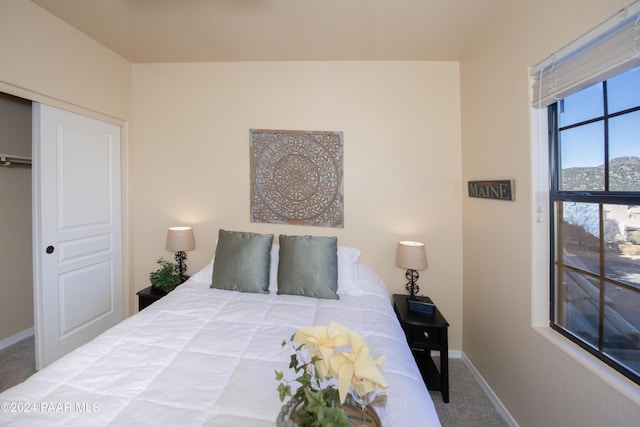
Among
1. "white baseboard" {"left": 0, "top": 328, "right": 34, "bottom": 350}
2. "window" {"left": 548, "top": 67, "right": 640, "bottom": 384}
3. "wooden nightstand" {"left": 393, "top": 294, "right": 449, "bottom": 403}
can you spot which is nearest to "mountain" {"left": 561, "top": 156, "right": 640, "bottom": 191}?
"window" {"left": 548, "top": 67, "right": 640, "bottom": 384}

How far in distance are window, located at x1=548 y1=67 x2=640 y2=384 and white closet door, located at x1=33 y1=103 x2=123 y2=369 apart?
3.51m

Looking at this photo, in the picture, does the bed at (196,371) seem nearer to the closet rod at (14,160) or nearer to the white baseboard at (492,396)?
the white baseboard at (492,396)

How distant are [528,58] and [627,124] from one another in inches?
26.7

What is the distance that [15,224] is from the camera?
2.42m

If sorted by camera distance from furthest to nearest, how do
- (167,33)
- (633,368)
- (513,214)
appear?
1. (167,33)
2. (513,214)
3. (633,368)

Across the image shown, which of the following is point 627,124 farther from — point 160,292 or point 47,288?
point 47,288

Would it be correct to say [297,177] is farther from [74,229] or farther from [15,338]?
[15,338]

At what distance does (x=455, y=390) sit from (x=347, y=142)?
7.26 ft

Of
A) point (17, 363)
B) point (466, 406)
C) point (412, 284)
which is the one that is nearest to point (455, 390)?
point (466, 406)

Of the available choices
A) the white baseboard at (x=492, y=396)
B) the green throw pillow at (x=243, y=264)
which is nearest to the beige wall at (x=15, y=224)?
the green throw pillow at (x=243, y=264)

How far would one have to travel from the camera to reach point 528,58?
148cm

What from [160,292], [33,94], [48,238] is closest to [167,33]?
[33,94]

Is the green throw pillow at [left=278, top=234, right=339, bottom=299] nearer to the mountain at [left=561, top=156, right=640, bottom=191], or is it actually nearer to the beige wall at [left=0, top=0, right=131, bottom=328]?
the mountain at [left=561, top=156, right=640, bottom=191]

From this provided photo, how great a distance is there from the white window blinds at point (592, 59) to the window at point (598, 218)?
80mm
